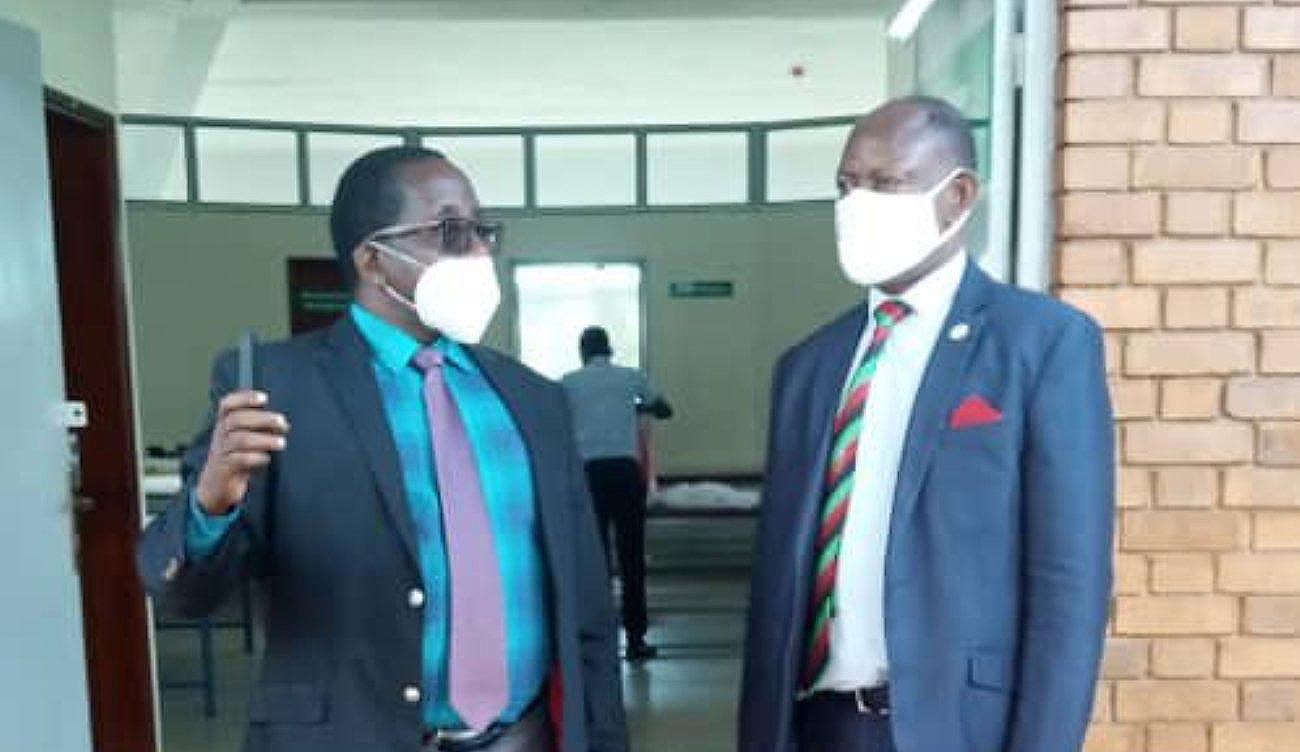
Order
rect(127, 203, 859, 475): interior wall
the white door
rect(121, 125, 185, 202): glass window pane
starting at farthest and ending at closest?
rect(127, 203, 859, 475): interior wall, rect(121, 125, 185, 202): glass window pane, the white door

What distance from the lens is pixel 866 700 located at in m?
1.37

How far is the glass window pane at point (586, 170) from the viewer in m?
7.39

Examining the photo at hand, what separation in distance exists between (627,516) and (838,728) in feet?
11.3

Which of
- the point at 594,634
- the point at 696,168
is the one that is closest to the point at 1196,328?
the point at 594,634

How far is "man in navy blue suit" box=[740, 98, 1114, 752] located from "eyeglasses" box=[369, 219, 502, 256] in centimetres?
53

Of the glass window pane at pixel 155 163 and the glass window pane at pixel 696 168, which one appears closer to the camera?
the glass window pane at pixel 155 163

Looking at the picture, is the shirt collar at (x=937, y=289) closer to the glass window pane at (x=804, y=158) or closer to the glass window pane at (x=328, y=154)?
the glass window pane at (x=804, y=158)

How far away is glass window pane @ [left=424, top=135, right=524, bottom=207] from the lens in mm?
7359

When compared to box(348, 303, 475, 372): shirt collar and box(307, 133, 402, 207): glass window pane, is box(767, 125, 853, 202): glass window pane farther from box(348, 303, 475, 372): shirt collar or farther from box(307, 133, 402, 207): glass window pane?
box(348, 303, 475, 372): shirt collar

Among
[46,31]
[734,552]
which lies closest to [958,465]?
[46,31]

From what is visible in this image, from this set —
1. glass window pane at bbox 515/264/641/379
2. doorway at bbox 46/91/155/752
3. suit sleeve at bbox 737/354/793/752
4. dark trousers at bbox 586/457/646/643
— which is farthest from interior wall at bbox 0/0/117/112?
glass window pane at bbox 515/264/641/379

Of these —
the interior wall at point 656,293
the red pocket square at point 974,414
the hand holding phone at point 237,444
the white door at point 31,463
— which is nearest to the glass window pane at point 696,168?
the interior wall at point 656,293

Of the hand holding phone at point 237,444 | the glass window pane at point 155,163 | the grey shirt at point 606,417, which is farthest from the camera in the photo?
the glass window pane at point 155,163

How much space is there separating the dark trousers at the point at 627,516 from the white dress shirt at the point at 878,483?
3.43 meters
